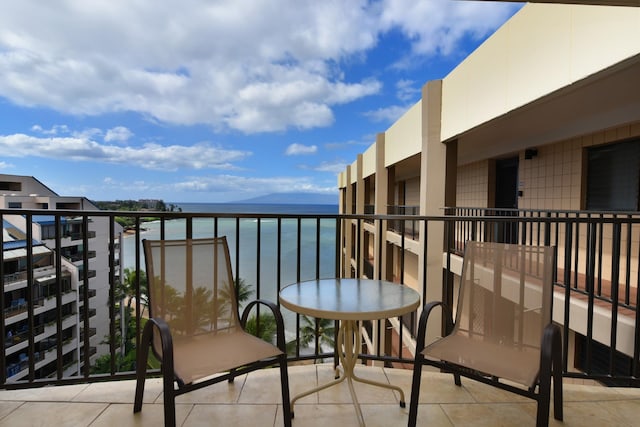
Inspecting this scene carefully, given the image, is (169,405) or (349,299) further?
(349,299)

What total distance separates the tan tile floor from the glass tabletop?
63 centimetres

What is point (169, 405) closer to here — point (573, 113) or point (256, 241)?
point (256, 241)

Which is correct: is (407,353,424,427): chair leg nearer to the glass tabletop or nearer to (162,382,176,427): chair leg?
the glass tabletop

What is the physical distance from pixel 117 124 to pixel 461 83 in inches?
1946

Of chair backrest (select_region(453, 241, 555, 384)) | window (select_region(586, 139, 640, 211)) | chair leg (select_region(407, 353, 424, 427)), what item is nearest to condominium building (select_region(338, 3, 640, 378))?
window (select_region(586, 139, 640, 211))

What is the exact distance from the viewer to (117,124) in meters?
44.2

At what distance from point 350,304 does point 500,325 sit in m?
0.87

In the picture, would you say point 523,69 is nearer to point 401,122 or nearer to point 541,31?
point 541,31

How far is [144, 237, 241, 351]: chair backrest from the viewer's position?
1792 mm

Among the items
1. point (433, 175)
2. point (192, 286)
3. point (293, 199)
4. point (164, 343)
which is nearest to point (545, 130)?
point (433, 175)

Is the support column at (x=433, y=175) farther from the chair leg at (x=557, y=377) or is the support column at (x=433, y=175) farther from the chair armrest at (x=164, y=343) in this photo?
the chair armrest at (x=164, y=343)

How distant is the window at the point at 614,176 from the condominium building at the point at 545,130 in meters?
0.02

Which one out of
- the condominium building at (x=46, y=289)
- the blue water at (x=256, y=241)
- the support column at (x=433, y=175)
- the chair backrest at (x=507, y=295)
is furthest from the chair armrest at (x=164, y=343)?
the condominium building at (x=46, y=289)

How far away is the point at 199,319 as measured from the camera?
6.15 ft
